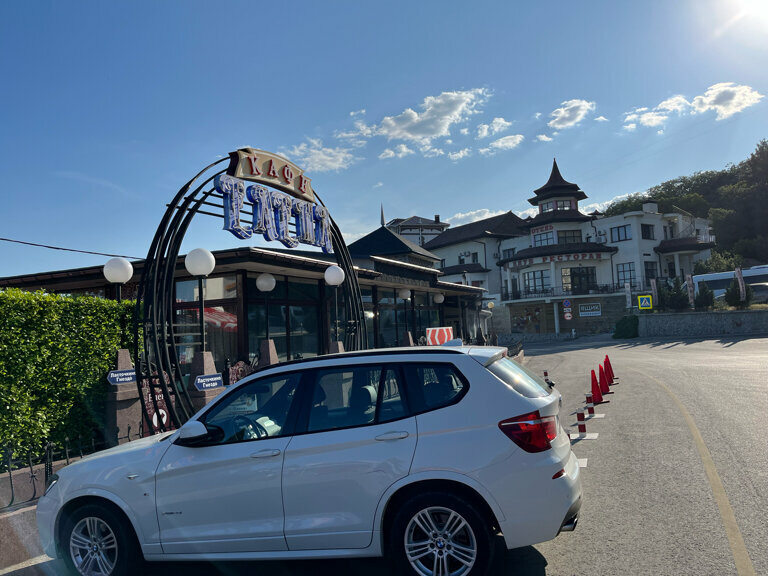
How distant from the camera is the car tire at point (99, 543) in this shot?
14.0 feet

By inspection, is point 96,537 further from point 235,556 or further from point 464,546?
point 464,546

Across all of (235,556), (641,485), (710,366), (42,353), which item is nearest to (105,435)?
(42,353)

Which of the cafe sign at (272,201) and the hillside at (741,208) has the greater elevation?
the hillside at (741,208)

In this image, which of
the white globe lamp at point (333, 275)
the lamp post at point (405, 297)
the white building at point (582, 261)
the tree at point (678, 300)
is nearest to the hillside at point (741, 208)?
the white building at point (582, 261)

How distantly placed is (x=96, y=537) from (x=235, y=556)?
123 centimetres

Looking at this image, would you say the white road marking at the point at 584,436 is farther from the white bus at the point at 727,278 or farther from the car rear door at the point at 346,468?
the white bus at the point at 727,278

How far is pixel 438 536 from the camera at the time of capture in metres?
3.82

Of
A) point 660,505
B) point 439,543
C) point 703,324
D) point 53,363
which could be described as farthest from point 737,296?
point 53,363

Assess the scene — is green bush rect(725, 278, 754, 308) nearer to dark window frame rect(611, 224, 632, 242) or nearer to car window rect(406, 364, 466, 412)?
dark window frame rect(611, 224, 632, 242)

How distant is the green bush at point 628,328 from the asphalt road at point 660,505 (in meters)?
35.6

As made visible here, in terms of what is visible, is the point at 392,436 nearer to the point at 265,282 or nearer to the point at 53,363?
the point at 53,363

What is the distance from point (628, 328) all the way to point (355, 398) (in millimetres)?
Result: 45866

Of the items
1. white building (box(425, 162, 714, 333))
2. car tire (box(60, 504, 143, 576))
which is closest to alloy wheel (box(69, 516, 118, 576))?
car tire (box(60, 504, 143, 576))

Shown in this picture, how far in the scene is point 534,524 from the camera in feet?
12.2
